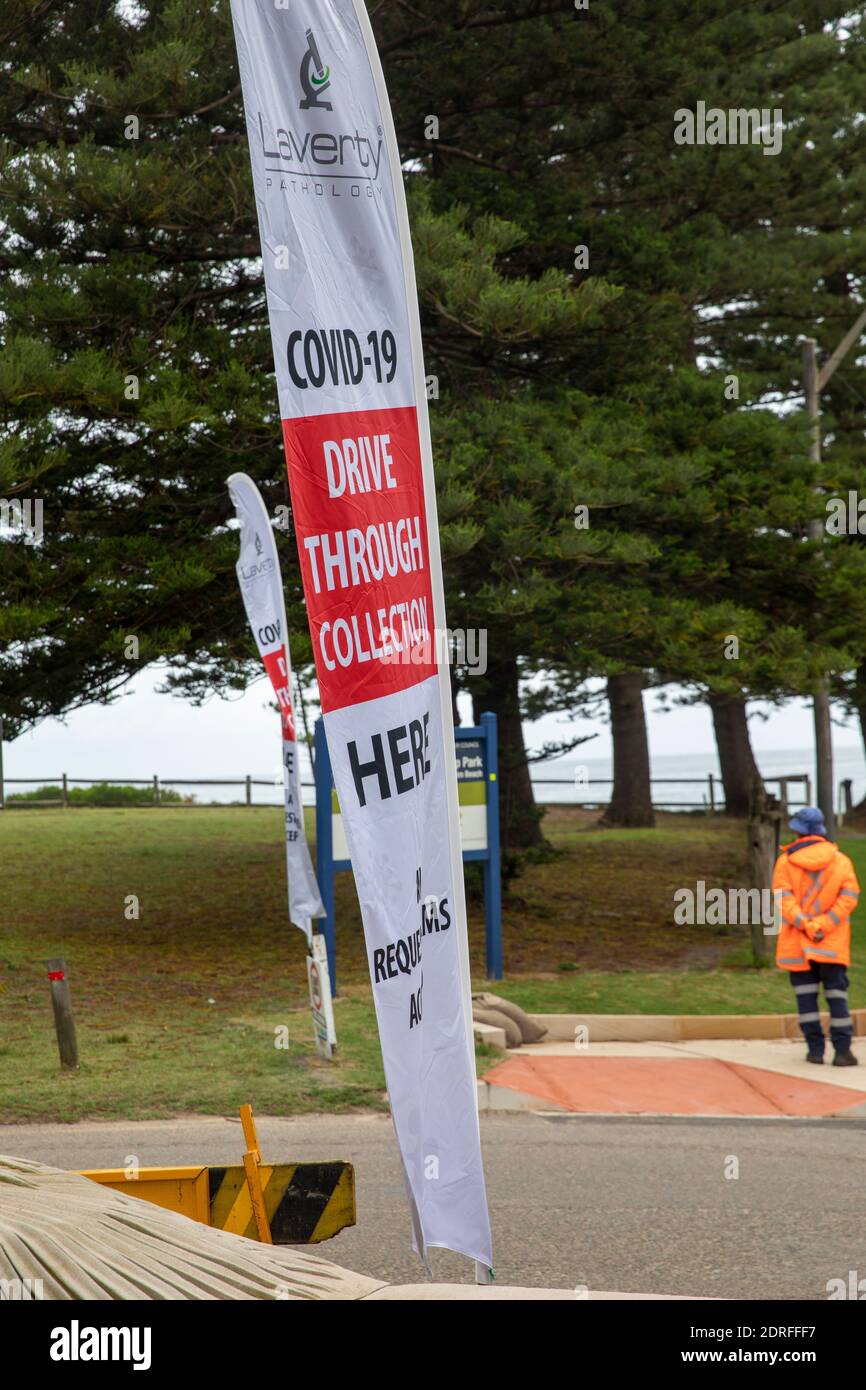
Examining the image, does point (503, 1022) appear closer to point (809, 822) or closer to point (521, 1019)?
point (521, 1019)

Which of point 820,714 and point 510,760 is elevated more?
point 820,714

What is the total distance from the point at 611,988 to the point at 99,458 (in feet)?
25.8

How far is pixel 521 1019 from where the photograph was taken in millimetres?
11883

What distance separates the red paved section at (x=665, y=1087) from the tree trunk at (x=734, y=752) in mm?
20950

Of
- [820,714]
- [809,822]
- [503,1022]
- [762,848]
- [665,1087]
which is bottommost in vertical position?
[665,1087]

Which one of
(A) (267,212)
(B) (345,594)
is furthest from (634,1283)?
(A) (267,212)

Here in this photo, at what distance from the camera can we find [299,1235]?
4.60 metres

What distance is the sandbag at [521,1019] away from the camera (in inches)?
467

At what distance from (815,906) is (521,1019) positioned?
8.73 ft

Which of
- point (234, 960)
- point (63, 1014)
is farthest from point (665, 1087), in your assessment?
point (234, 960)

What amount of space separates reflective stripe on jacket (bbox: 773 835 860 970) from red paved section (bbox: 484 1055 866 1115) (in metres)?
0.98

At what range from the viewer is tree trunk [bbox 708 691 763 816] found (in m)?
32.6
